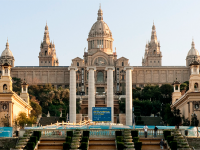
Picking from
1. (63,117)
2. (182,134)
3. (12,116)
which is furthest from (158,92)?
(182,134)

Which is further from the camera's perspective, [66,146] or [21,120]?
[21,120]

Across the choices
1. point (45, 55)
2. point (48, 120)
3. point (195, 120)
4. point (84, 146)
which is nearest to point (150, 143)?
point (84, 146)

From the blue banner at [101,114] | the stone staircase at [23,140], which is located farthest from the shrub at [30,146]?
the blue banner at [101,114]

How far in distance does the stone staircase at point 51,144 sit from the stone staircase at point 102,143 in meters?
2.93

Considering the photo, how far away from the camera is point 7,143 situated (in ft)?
169

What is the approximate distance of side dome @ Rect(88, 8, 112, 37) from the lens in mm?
160500

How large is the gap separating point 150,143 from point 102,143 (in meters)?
4.74

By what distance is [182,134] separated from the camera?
173 feet

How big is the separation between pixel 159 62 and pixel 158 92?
58685 millimetres

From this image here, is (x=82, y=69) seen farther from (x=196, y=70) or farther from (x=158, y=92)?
(x=196, y=70)

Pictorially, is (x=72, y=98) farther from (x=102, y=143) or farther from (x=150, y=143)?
(x=150, y=143)

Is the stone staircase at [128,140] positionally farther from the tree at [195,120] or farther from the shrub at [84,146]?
the tree at [195,120]

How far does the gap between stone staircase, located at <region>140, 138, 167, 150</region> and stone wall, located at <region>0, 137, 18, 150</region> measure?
1275 cm

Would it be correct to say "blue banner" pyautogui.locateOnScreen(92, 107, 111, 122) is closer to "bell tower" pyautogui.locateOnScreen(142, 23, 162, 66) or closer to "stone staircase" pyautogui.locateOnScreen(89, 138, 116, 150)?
"stone staircase" pyautogui.locateOnScreen(89, 138, 116, 150)
